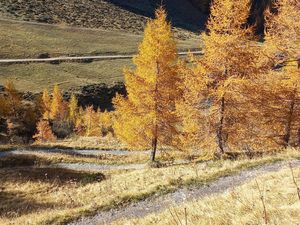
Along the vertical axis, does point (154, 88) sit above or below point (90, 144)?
above

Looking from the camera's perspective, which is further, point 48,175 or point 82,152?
point 82,152

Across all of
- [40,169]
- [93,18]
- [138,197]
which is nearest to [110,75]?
[93,18]

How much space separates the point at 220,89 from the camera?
2369cm

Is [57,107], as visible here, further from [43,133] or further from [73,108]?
[43,133]

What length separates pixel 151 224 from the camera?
305 inches

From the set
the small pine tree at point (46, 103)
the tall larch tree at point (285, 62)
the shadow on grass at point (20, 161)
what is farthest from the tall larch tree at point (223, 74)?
the small pine tree at point (46, 103)

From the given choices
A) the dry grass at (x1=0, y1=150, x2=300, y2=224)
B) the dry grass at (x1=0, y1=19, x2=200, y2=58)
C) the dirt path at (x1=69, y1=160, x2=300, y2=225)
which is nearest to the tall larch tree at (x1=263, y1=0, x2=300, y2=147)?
the dirt path at (x1=69, y1=160, x2=300, y2=225)

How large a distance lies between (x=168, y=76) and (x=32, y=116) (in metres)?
53.3

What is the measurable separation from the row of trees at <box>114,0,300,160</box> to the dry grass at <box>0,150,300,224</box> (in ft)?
16.4

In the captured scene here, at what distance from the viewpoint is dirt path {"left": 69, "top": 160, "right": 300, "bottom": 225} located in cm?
1118

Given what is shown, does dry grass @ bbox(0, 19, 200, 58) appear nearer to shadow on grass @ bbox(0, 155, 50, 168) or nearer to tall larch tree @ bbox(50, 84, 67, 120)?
tall larch tree @ bbox(50, 84, 67, 120)

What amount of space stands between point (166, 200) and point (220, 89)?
13013mm

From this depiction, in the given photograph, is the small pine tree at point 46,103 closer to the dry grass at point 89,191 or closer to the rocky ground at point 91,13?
the dry grass at point 89,191

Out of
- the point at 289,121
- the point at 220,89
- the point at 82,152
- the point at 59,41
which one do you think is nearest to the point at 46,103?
the point at 82,152
